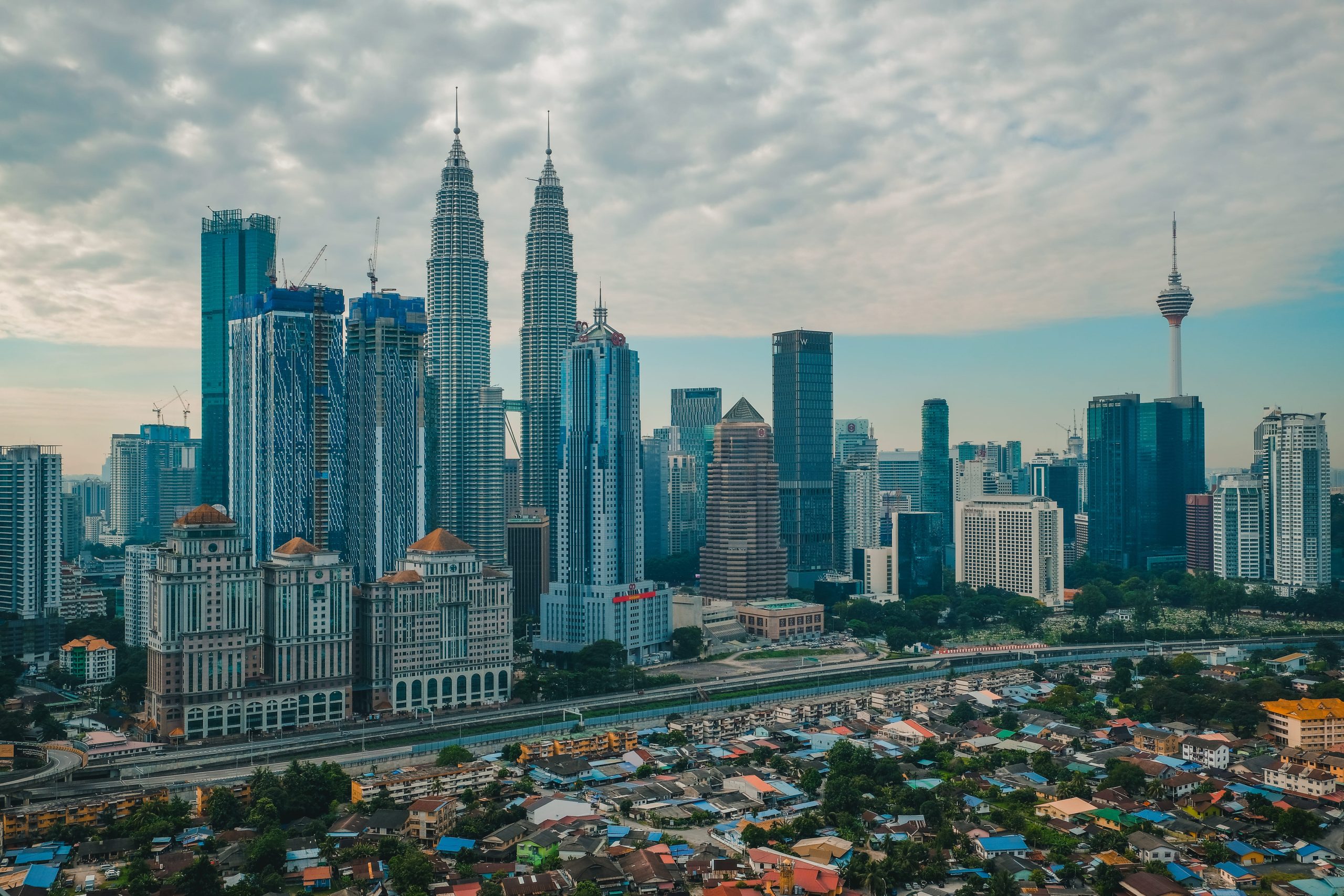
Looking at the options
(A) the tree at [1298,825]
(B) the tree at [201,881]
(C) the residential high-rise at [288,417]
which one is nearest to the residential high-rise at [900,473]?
(C) the residential high-rise at [288,417]

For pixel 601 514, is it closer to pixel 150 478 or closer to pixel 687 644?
pixel 687 644

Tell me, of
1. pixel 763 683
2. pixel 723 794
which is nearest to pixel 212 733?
pixel 723 794

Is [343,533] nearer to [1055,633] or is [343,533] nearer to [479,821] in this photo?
[479,821]

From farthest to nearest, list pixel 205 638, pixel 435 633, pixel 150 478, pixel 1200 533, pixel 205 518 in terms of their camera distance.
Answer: pixel 150 478
pixel 1200 533
pixel 435 633
pixel 205 518
pixel 205 638

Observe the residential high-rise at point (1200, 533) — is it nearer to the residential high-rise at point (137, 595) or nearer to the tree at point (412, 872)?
the residential high-rise at point (137, 595)

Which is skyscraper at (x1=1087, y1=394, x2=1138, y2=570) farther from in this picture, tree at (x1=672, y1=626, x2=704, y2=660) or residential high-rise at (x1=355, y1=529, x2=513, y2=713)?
residential high-rise at (x1=355, y1=529, x2=513, y2=713)

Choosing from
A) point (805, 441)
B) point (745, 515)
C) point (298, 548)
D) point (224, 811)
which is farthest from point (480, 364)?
point (224, 811)
